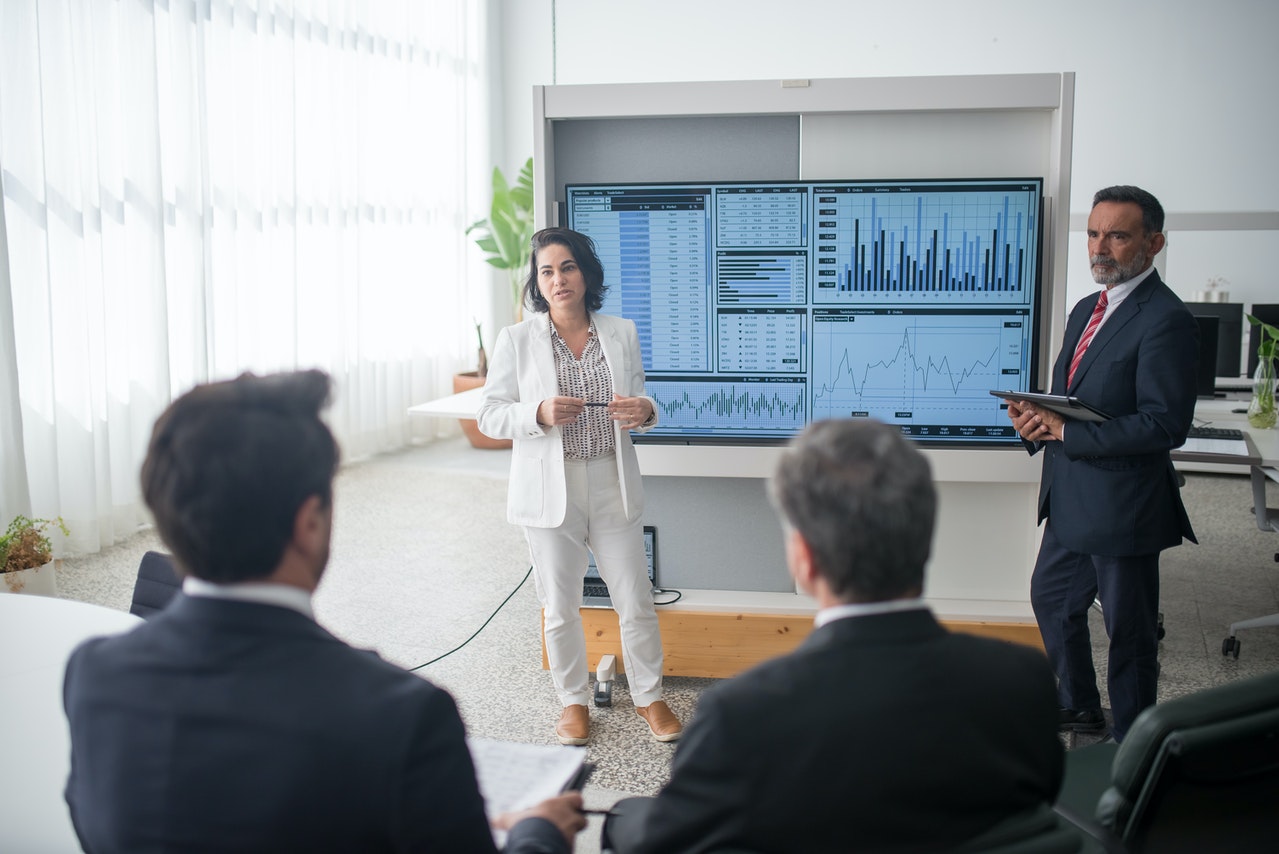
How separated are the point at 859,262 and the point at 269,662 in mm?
2659

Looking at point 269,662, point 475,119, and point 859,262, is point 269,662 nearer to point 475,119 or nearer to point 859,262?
point 859,262

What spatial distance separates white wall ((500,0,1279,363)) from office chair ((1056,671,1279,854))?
6.57m

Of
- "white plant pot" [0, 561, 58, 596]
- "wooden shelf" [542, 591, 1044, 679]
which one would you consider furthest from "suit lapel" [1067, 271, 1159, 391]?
"white plant pot" [0, 561, 58, 596]

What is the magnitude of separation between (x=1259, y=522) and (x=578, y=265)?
3014 millimetres

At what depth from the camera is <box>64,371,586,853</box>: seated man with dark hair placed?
1.05 m

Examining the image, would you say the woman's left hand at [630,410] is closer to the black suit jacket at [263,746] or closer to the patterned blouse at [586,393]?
the patterned blouse at [586,393]

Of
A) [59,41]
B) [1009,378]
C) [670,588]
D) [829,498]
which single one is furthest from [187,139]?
[829,498]

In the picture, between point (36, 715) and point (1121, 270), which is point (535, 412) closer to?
point (36, 715)

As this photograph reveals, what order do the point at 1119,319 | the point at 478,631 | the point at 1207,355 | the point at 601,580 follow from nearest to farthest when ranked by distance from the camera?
the point at 1119,319
the point at 601,580
the point at 478,631
the point at 1207,355

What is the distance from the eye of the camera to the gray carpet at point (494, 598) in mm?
3359

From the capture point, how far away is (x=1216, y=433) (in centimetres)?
441

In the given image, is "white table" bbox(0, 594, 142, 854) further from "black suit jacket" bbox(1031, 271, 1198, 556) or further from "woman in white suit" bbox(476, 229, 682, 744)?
"black suit jacket" bbox(1031, 271, 1198, 556)

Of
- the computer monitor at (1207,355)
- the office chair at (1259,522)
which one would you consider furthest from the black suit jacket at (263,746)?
the computer monitor at (1207,355)

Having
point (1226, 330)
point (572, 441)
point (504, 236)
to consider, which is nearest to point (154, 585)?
point (572, 441)
